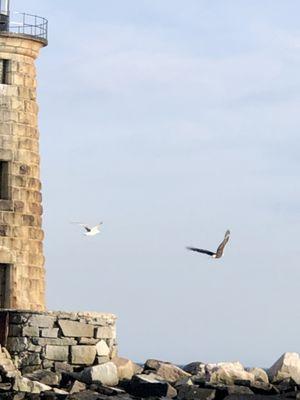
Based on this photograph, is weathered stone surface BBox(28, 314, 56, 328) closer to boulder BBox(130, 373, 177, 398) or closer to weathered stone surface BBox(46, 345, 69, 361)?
weathered stone surface BBox(46, 345, 69, 361)

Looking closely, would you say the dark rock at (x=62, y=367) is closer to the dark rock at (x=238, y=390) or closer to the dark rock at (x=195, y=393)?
the dark rock at (x=195, y=393)

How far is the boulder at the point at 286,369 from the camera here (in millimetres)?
30578

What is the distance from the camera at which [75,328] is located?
30.0m

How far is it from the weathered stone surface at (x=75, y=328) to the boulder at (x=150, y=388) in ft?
5.93

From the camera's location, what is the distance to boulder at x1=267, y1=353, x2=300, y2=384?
30.6m

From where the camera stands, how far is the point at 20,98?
35000 mm

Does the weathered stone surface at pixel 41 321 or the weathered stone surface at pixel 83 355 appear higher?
the weathered stone surface at pixel 41 321

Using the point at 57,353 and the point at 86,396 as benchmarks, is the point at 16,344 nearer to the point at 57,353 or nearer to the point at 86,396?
the point at 57,353

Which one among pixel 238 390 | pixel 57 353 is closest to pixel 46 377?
pixel 57 353

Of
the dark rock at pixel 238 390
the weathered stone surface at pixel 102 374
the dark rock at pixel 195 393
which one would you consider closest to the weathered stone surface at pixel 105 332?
the weathered stone surface at pixel 102 374

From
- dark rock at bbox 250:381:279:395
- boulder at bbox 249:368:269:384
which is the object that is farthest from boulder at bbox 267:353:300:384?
dark rock at bbox 250:381:279:395

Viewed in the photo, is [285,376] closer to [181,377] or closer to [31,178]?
[181,377]

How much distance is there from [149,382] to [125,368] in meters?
1.31

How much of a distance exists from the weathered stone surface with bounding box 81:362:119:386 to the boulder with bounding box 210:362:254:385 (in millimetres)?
1902
